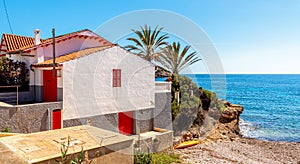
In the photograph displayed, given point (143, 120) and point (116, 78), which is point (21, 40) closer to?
point (116, 78)


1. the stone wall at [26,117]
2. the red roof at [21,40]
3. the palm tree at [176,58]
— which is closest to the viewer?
the stone wall at [26,117]

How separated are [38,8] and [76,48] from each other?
408 centimetres

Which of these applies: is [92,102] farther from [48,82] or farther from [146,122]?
[146,122]

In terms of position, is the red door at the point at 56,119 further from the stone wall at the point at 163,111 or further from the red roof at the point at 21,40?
the stone wall at the point at 163,111

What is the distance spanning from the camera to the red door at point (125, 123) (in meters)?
15.4

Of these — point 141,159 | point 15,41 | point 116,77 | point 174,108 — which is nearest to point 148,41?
point 174,108

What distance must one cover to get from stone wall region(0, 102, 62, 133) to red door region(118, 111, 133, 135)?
462 centimetres

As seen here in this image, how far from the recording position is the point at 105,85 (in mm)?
14141

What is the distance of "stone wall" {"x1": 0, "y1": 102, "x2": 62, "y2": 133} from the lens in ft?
33.2

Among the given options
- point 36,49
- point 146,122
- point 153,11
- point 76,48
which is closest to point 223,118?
point 146,122

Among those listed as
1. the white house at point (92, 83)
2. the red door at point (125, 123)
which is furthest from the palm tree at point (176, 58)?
the red door at point (125, 123)

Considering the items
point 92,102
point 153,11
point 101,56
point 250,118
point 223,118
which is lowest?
point 250,118

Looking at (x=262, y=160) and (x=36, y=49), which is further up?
(x=36, y=49)

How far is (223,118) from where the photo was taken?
89.4 feet
